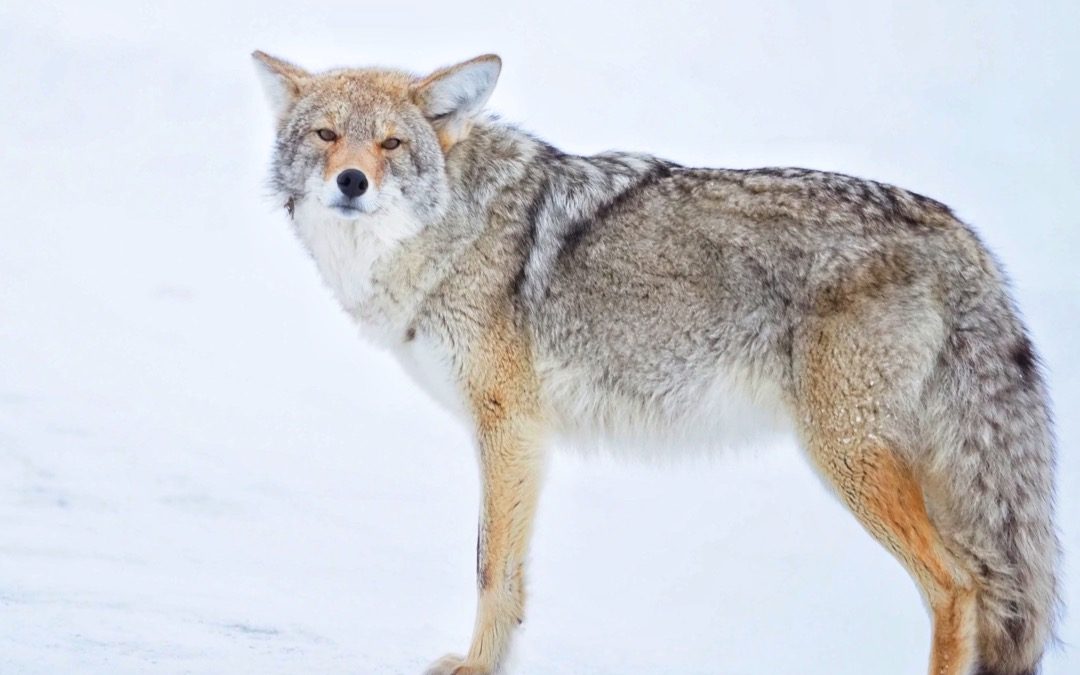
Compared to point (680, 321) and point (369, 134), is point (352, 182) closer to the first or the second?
point (369, 134)

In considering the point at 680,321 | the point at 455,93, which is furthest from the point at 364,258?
the point at 680,321

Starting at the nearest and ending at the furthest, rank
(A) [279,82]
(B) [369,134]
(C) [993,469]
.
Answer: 1. (C) [993,469]
2. (B) [369,134]
3. (A) [279,82]

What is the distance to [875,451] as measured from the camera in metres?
5.00

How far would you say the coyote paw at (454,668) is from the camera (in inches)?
206

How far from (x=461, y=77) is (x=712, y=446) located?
69.7 inches

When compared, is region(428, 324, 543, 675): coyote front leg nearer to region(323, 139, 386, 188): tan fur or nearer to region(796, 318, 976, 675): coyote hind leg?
region(323, 139, 386, 188): tan fur

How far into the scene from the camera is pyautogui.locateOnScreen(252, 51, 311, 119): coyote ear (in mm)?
5629

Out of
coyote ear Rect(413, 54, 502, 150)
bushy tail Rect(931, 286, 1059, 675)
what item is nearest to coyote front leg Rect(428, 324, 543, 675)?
coyote ear Rect(413, 54, 502, 150)

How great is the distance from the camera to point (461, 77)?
5527mm

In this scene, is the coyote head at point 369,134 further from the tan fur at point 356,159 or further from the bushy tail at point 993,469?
the bushy tail at point 993,469

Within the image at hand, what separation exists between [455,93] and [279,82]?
725 millimetres

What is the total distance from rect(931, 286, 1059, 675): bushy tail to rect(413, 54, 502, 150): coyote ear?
2034mm

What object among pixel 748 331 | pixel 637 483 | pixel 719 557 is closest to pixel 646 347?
pixel 748 331

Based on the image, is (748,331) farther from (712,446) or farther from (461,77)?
(461,77)
